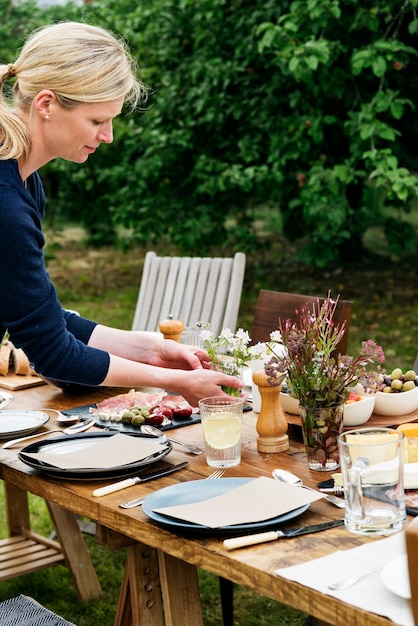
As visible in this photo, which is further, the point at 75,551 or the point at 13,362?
the point at 75,551

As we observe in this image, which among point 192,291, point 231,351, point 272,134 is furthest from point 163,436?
point 272,134

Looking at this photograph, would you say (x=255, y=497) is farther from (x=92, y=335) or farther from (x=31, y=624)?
(x=92, y=335)

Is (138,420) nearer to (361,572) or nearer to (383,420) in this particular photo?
(383,420)

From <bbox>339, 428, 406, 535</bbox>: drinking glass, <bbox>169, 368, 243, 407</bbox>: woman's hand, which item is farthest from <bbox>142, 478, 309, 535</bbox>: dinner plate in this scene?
<bbox>169, 368, 243, 407</bbox>: woman's hand

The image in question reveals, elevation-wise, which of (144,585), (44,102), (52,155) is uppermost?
(44,102)

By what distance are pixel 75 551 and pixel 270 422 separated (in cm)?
150

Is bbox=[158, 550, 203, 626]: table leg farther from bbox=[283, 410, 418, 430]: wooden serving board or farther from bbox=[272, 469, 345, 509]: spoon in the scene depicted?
bbox=[283, 410, 418, 430]: wooden serving board

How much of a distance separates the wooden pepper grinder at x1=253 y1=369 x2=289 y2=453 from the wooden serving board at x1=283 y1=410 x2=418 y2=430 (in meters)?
0.12

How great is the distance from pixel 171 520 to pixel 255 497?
18 centimetres

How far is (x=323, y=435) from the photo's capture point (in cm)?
203

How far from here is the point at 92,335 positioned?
8.97ft

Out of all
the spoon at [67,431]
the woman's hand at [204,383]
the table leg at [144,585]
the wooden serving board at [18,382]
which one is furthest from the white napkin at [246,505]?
the wooden serving board at [18,382]

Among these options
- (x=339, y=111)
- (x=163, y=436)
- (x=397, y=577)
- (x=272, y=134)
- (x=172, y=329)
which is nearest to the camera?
(x=397, y=577)

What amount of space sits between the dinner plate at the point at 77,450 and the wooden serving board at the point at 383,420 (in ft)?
1.18
